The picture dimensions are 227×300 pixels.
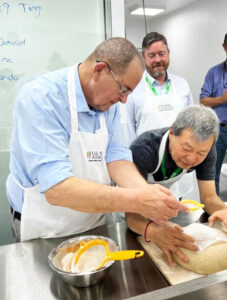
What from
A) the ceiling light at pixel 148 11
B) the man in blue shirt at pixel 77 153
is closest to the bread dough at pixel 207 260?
the man in blue shirt at pixel 77 153

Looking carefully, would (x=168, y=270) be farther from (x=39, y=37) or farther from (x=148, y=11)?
(x=148, y=11)

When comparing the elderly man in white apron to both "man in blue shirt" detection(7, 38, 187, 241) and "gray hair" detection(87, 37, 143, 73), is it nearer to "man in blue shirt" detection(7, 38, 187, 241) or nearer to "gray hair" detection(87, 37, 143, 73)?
"man in blue shirt" detection(7, 38, 187, 241)

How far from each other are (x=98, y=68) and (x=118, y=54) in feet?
0.26

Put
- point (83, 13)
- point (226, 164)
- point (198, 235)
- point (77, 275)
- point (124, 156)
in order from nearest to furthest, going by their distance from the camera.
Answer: point (77, 275) < point (198, 235) < point (124, 156) < point (83, 13) < point (226, 164)

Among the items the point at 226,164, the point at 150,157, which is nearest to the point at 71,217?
the point at 150,157

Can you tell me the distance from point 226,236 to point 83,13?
1695mm

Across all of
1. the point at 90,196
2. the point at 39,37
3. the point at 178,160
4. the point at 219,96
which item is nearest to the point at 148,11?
the point at 219,96

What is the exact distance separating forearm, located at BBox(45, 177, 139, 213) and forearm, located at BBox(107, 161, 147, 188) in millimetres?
240

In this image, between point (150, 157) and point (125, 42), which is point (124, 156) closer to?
point (150, 157)

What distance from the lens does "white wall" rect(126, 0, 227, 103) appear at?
3.62 meters

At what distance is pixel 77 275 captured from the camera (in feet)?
2.38

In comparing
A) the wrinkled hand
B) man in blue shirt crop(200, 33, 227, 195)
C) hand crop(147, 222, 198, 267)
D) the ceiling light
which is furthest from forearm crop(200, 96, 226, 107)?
hand crop(147, 222, 198, 267)

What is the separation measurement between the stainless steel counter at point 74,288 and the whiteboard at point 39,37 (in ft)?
3.94

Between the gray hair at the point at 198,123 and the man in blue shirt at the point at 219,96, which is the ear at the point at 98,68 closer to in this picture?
the gray hair at the point at 198,123
